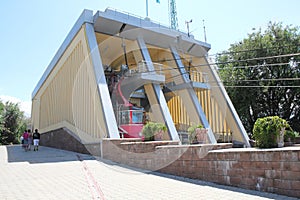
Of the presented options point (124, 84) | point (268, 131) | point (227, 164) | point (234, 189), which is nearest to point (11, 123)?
point (124, 84)

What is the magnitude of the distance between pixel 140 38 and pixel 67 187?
11416 mm

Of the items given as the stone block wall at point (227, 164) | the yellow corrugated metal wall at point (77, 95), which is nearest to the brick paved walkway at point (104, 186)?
the stone block wall at point (227, 164)

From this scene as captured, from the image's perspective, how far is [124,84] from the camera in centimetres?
1546

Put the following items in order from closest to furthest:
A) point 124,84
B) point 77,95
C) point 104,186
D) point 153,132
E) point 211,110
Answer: point 104,186 < point 153,132 < point 77,95 < point 124,84 < point 211,110

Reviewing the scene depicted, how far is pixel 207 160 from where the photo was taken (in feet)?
20.4

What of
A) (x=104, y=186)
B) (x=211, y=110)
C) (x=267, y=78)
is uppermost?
(x=267, y=78)

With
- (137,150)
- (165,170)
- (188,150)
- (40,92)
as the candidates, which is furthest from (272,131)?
(40,92)

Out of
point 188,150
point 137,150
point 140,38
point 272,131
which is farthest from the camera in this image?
point 140,38

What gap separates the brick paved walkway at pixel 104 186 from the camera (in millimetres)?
5062

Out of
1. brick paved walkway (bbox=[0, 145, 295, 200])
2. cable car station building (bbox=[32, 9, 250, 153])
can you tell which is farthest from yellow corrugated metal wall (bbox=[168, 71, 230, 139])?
brick paved walkway (bbox=[0, 145, 295, 200])

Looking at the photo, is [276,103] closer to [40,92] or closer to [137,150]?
[137,150]

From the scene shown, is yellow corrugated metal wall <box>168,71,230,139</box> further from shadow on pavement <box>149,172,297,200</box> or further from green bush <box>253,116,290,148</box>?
green bush <box>253,116,290,148</box>

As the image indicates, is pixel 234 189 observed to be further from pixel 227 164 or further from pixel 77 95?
pixel 77 95

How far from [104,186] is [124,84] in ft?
32.5
